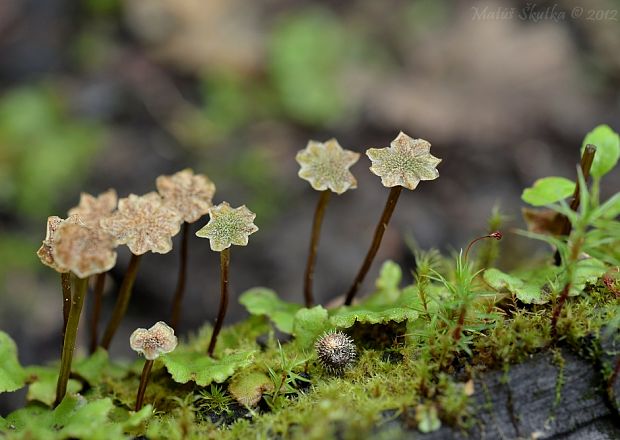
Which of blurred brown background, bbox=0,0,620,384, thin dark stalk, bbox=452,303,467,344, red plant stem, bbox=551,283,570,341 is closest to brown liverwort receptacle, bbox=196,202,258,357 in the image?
thin dark stalk, bbox=452,303,467,344

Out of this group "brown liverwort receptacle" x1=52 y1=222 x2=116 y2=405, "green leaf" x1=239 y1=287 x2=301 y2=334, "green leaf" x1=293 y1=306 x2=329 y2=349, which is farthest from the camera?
"green leaf" x1=239 y1=287 x2=301 y2=334

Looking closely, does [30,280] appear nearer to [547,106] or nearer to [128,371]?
[128,371]

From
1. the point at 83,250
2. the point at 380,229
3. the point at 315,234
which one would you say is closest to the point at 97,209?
the point at 83,250

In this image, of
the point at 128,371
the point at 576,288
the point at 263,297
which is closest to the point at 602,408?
the point at 576,288

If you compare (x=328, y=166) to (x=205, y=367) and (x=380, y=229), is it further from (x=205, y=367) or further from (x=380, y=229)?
(x=205, y=367)

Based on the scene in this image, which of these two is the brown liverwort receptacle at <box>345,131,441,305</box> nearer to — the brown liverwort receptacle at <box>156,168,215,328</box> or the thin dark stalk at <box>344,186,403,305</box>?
the thin dark stalk at <box>344,186,403,305</box>

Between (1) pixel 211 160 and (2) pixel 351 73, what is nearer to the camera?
(1) pixel 211 160
